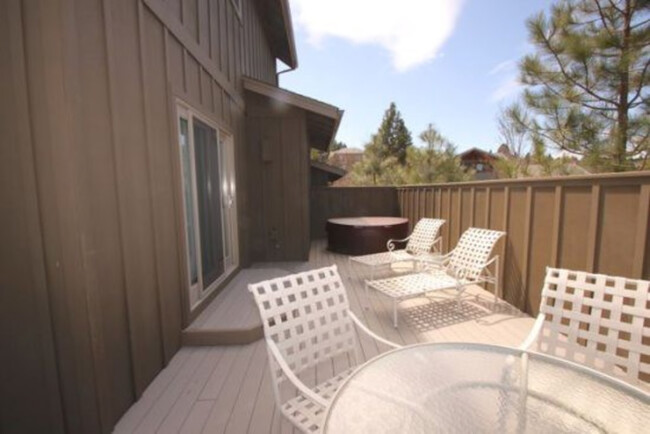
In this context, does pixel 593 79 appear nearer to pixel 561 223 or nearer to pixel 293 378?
pixel 561 223

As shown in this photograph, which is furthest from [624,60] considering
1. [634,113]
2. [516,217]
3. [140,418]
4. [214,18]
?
[140,418]

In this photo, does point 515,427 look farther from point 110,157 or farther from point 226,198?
point 226,198

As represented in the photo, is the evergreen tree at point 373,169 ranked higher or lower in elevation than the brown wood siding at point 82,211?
higher

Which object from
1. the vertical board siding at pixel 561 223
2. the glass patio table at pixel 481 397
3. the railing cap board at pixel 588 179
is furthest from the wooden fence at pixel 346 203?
the glass patio table at pixel 481 397

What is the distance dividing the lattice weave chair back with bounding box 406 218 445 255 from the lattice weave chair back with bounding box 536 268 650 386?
3146 millimetres

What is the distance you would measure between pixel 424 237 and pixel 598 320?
3.52m

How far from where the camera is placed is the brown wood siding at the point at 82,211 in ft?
4.59

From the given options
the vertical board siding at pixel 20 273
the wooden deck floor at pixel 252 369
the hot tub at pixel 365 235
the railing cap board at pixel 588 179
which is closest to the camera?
the vertical board siding at pixel 20 273

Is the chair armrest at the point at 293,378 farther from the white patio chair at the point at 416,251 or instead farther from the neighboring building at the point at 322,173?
the neighboring building at the point at 322,173

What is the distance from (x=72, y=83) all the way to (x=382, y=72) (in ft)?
63.6

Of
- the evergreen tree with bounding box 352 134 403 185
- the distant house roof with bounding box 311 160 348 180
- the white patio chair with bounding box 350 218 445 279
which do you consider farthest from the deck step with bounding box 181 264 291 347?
the evergreen tree with bounding box 352 134 403 185

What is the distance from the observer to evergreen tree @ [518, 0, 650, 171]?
18.0 ft

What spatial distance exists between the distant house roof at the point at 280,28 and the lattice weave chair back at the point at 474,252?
18.3 feet

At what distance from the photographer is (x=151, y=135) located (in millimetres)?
2279
